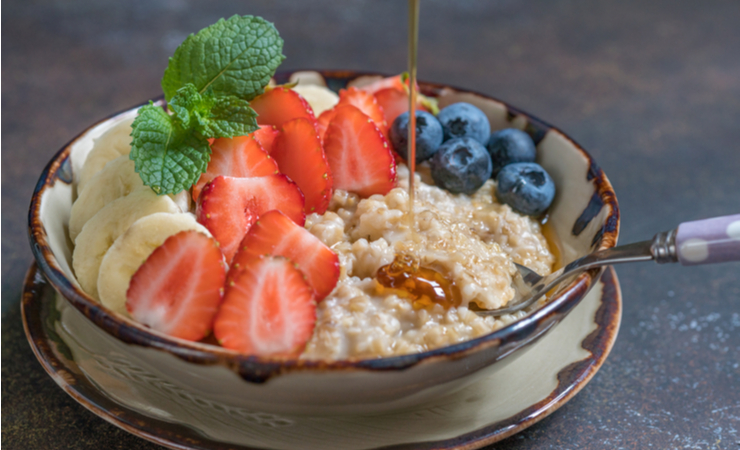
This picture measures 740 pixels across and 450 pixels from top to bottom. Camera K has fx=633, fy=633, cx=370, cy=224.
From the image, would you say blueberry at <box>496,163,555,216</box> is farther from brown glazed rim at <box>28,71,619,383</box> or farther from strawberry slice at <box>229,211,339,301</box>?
strawberry slice at <box>229,211,339,301</box>

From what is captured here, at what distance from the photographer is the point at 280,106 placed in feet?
6.64

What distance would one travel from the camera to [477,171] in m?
2.08

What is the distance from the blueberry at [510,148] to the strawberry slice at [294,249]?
0.89 m

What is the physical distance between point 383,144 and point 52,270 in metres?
0.99

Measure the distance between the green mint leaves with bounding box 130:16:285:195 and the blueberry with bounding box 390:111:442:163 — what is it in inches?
18.4

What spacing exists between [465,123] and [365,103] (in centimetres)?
36

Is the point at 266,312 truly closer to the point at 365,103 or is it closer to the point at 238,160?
the point at 238,160

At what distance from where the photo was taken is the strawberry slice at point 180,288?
4.62 ft

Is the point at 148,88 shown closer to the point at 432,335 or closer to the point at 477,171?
the point at 477,171

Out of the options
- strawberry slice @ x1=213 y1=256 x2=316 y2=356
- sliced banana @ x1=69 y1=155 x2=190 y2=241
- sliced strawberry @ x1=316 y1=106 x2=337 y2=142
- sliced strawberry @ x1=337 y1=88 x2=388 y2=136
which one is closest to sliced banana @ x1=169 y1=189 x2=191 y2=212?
sliced banana @ x1=69 y1=155 x2=190 y2=241

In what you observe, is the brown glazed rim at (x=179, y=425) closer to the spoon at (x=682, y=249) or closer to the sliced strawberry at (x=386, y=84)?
the spoon at (x=682, y=249)

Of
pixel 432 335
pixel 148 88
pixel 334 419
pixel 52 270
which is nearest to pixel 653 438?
pixel 432 335

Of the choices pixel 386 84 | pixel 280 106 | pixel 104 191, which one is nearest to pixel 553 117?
pixel 386 84

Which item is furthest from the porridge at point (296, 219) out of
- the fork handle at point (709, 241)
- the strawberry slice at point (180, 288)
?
the fork handle at point (709, 241)
